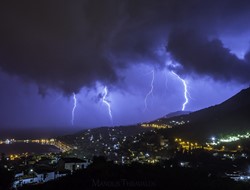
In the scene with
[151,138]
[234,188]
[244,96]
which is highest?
[244,96]

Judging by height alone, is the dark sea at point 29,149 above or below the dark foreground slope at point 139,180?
above

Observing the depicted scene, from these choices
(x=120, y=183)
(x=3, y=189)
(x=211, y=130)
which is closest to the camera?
(x=120, y=183)

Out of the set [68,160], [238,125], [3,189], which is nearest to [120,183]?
[3,189]

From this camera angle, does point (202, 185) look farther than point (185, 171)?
No

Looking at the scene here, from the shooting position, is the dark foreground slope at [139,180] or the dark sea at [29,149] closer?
the dark foreground slope at [139,180]

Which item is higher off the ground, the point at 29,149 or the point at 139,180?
the point at 29,149

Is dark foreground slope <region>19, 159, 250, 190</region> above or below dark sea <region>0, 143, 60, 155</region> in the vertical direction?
below

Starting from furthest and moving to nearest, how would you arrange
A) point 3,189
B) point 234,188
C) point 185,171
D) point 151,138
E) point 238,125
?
1. point 151,138
2. point 238,125
3. point 185,171
4. point 3,189
5. point 234,188

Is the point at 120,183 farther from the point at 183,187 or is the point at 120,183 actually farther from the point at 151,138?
the point at 151,138

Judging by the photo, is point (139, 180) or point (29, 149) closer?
point (139, 180)

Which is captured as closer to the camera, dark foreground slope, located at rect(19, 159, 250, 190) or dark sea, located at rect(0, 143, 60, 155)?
dark foreground slope, located at rect(19, 159, 250, 190)

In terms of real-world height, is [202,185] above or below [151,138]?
below
